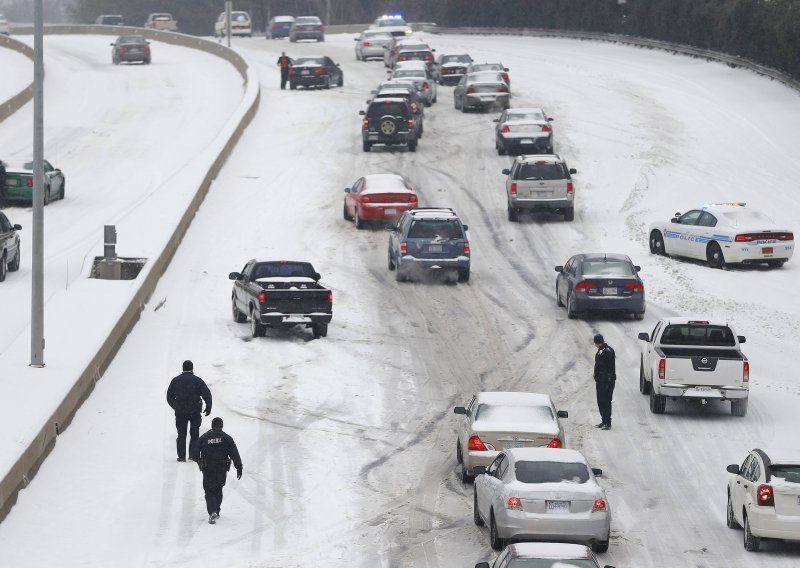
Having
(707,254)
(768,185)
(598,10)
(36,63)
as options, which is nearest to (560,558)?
(36,63)

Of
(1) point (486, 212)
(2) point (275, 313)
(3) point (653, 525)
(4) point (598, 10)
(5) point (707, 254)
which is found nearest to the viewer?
(3) point (653, 525)

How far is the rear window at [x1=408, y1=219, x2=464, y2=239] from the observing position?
114ft

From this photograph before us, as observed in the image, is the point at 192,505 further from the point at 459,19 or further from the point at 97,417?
the point at 459,19

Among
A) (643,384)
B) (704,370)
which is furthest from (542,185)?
(704,370)

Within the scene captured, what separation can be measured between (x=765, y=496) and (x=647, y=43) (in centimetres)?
6616

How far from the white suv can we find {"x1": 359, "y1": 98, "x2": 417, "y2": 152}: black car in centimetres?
3360

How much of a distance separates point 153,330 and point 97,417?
6142 millimetres

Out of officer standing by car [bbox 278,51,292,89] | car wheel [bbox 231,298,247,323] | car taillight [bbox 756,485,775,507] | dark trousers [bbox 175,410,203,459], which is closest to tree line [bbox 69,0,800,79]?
officer standing by car [bbox 278,51,292,89]

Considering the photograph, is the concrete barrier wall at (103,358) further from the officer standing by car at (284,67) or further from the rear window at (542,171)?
the officer standing by car at (284,67)

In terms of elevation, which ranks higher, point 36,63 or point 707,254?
point 36,63

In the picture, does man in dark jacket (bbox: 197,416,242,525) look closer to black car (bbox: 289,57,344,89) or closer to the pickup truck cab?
the pickup truck cab

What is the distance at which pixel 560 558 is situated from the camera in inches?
555

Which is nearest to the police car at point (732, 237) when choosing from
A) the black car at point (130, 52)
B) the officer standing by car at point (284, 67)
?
the officer standing by car at point (284, 67)

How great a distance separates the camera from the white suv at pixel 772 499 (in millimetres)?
17406
